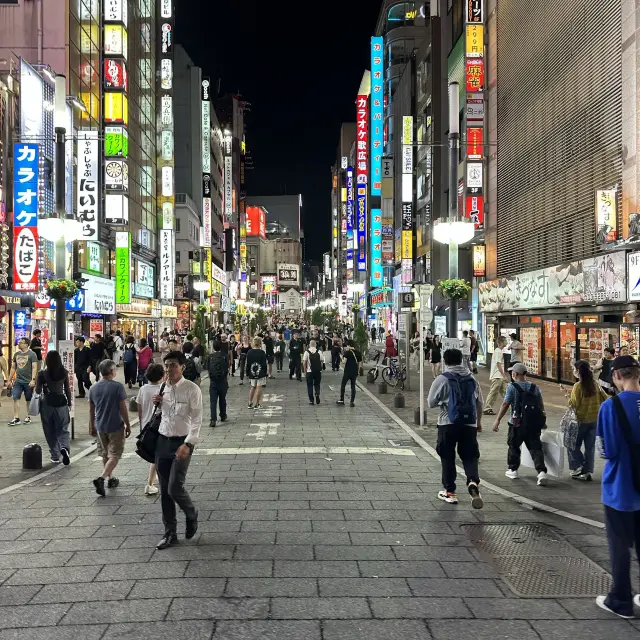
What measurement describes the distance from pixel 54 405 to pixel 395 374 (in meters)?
15.0

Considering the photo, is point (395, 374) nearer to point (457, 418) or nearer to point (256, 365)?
point (256, 365)

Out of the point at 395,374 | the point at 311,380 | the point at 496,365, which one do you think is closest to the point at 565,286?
the point at 395,374

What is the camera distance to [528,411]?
8711mm

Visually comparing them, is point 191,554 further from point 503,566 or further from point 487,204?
point 487,204

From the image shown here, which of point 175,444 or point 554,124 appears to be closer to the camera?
point 175,444

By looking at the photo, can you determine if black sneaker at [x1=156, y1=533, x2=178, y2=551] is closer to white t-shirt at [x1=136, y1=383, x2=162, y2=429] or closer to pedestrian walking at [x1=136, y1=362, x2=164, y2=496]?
pedestrian walking at [x1=136, y1=362, x2=164, y2=496]

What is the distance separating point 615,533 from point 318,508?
3.50 m

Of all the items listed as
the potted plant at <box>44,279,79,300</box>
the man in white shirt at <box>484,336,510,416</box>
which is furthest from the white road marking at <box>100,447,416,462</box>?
Result: the potted plant at <box>44,279,79,300</box>

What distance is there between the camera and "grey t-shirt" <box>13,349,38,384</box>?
14.1 meters

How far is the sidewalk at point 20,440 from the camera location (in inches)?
377

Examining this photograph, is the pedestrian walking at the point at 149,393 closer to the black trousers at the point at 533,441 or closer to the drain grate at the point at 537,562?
the drain grate at the point at 537,562

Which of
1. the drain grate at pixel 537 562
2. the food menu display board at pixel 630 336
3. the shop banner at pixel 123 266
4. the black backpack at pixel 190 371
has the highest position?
the shop banner at pixel 123 266

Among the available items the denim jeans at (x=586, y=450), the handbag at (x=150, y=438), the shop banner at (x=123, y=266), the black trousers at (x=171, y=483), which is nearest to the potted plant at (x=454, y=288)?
the denim jeans at (x=586, y=450)

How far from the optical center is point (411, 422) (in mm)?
14617
